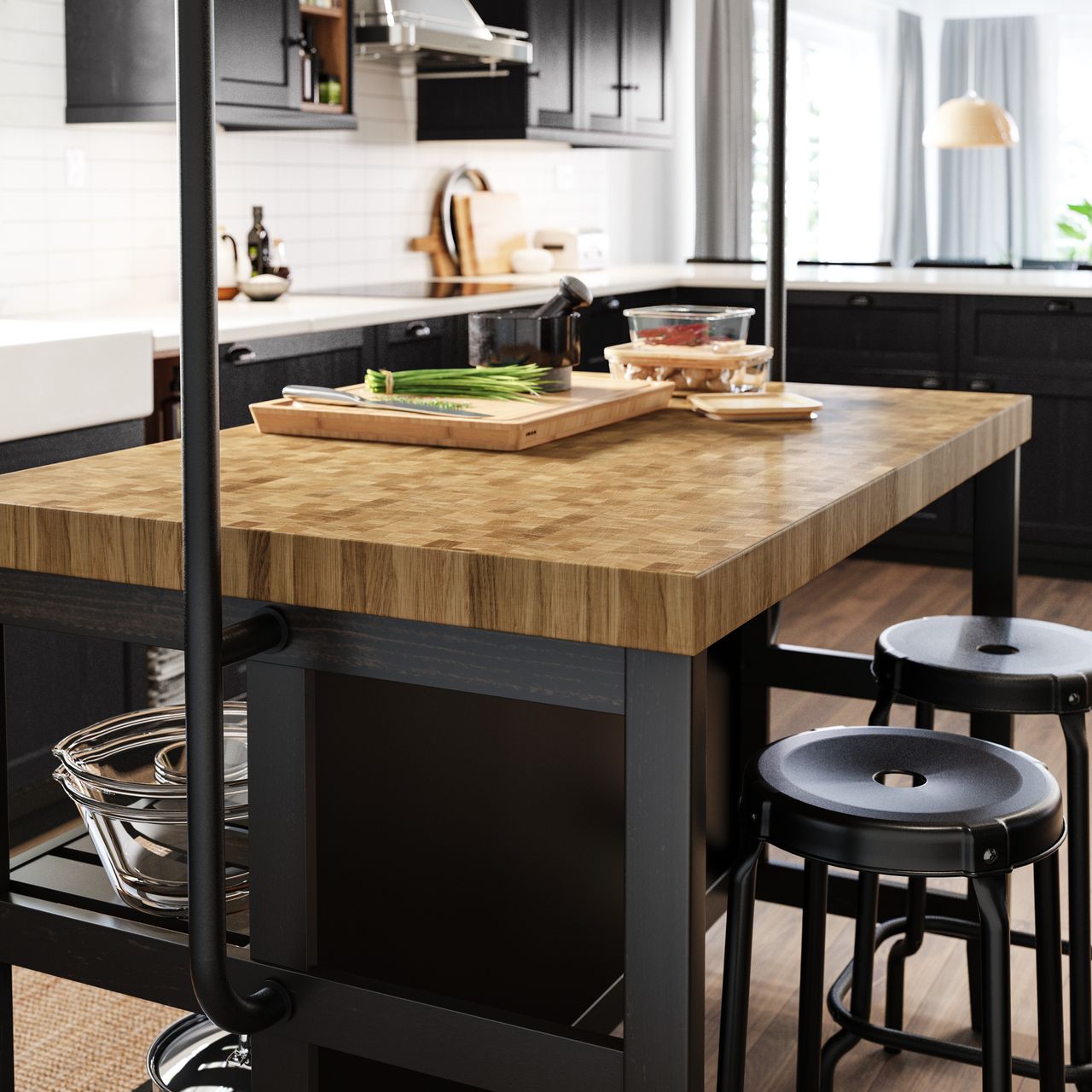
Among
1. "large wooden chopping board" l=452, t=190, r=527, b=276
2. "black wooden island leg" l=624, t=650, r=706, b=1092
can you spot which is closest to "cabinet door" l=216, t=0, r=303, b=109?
"large wooden chopping board" l=452, t=190, r=527, b=276

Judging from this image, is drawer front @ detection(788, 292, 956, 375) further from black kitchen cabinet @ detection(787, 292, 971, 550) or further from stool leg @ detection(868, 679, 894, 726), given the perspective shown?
stool leg @ detection(868, 679, 894, 726)

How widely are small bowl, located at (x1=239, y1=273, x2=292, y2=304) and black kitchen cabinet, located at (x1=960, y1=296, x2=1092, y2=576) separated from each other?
2.33 metres

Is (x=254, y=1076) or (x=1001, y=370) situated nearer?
(x=254, y=1076)

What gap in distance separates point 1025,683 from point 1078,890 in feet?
0.95

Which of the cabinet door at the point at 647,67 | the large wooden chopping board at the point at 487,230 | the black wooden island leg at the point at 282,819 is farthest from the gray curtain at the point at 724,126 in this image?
the black wooden island leg at the point at 282,819

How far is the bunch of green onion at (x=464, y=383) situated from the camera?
177 centimetres

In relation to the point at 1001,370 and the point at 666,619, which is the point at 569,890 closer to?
the point at 666,619

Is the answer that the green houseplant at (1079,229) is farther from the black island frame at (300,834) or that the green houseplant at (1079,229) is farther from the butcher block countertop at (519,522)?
the black island frame at (300,834)

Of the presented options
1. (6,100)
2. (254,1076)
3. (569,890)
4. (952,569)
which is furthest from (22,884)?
(952,569)

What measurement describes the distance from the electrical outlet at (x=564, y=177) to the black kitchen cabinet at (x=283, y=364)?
2920 millimetres

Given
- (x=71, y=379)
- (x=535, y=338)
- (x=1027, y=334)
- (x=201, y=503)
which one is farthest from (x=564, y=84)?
(x=201, y=503)

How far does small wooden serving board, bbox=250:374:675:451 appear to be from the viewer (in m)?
1.61

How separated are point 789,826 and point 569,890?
70 centimetres

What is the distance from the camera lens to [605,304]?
521 cm
